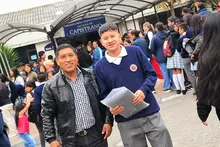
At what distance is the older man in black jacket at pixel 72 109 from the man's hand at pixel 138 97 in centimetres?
37

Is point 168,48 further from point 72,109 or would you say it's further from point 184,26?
point 72,109

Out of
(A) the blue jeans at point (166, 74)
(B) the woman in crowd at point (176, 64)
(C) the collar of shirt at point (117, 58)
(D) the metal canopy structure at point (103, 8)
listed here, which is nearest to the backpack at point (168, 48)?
(B) the woman in crowd at point (176, 64)

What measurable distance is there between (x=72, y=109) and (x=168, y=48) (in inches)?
214

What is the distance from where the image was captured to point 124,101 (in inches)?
124

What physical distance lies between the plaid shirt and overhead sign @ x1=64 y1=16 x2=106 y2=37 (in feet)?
45.4

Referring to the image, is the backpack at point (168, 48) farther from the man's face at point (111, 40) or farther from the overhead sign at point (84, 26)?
the overhead sign at point (84, 26)

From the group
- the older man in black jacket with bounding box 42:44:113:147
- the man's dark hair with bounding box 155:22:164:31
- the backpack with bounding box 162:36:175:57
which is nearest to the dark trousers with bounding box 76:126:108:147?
the older man in black jacket with bounding box 42:44:113:147

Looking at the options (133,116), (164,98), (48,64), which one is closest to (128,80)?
(133,116)

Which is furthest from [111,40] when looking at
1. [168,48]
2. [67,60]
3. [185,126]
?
[168,48]

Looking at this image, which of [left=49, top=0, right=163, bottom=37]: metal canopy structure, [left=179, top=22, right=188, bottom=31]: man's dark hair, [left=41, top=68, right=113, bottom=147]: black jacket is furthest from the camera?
[left=49, top=0, right=163, bottom=37]: metal canopy structure

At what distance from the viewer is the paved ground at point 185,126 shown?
198 inches

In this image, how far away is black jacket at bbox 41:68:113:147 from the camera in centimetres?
332

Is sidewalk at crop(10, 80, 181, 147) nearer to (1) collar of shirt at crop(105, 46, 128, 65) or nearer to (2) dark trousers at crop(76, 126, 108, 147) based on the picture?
(2) dark trousers at crop(76, 126, 108, 147)

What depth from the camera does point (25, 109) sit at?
238 inches
